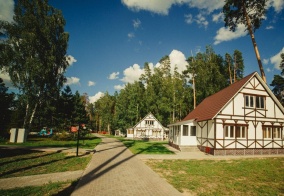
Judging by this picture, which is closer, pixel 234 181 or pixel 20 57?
pixel 234 181

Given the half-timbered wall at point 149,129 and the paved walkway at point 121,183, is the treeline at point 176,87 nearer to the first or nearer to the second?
the half-timbered wall at point 149,129

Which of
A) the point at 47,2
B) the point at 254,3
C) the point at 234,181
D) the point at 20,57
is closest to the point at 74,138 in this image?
the point at 20,57

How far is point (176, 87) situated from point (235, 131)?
27.1 m

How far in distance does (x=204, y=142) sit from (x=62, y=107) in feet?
100

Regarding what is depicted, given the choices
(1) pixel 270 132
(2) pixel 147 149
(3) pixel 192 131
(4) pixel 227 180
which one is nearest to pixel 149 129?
(3) pixel 192 131

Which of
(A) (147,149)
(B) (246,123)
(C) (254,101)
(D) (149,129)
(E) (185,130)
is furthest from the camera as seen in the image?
(D) (149,129)

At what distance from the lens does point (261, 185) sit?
862cm

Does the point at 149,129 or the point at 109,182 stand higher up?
the point at 149,129

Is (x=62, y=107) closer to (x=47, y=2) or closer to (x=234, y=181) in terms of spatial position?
(x=47, y=2)

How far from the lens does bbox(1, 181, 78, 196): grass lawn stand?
687 centimetres

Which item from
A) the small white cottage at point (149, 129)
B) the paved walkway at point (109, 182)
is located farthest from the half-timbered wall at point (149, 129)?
the paved walkway at point (109, 182)

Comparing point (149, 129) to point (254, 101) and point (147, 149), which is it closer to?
point (147, 149)

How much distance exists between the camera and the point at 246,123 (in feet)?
64.4

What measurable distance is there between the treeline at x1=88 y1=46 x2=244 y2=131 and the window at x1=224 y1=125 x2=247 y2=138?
18.2 meters
